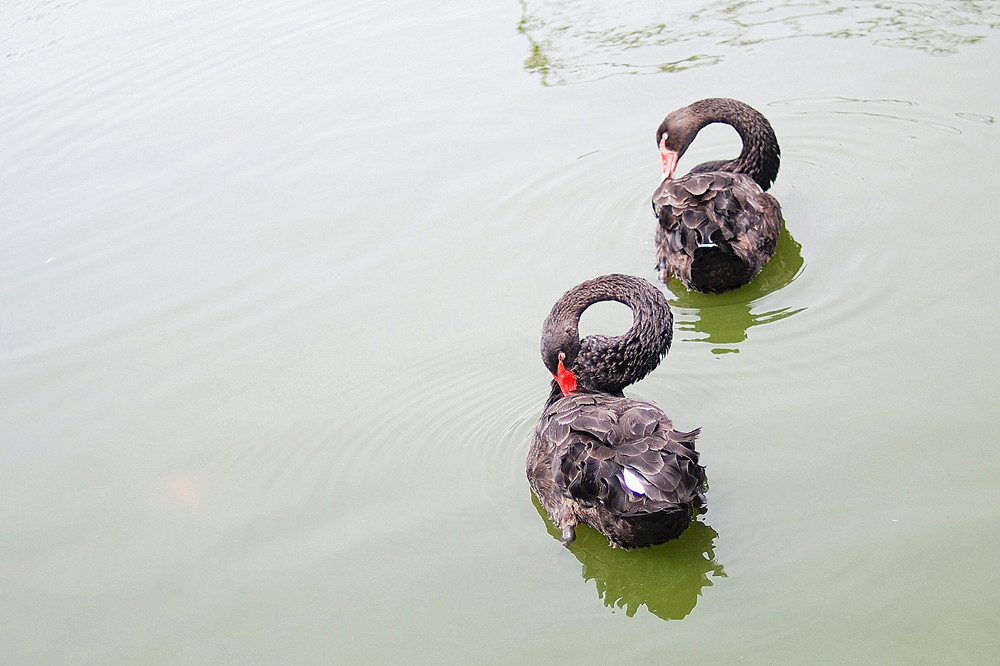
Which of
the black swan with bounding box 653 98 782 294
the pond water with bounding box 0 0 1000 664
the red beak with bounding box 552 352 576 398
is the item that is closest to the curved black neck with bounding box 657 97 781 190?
the black swan with bounding box 653 98 782 294

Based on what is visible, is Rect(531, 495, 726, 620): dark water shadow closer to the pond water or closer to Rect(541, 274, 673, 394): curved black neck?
the pond water

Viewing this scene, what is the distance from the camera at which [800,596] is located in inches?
117

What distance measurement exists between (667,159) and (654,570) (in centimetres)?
279

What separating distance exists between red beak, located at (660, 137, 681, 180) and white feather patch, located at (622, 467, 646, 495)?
266 centimetres

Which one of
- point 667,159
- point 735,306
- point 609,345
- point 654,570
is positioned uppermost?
point 609,345

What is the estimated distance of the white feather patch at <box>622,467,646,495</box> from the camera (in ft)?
9.72

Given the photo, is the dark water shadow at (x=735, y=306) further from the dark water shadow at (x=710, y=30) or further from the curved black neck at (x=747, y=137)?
the dark water shadow at (x=710, y=30)

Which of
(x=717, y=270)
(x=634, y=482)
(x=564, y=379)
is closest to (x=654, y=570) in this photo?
(x=634, y=482)

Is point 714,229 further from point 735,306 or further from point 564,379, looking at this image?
point 564,379

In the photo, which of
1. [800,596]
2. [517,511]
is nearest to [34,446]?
[517,511]

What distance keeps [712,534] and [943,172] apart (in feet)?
10.0

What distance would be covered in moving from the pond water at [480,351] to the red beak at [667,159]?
33cm

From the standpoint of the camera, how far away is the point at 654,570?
10.6 feet

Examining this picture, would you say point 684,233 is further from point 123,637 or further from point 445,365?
point 123,637
